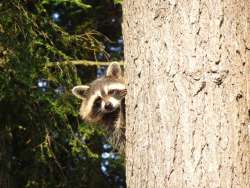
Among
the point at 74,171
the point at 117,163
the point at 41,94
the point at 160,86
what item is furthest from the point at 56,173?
the point at 160,86

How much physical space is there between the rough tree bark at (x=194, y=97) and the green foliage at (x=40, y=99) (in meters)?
3.63

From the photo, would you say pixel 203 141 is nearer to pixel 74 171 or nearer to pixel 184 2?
pixel 184 2

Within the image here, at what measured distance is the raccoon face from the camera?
16.4 ft

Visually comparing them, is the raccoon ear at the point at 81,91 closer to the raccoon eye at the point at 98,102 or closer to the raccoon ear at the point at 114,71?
the raccoon eye at the point at 98,102

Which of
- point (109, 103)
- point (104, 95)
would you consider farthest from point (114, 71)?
point (109, 103)

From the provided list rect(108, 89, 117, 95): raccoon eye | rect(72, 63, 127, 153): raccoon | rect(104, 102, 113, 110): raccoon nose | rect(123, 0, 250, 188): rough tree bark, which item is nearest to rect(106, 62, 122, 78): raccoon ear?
rect(72, 63, 127, 153): raccoon

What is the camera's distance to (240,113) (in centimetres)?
239

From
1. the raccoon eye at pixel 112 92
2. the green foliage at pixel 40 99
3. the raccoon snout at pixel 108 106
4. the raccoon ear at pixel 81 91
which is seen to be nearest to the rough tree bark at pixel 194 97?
the raccoon snout at pixel 108 106

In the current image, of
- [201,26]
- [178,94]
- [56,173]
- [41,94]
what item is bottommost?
[56,173]

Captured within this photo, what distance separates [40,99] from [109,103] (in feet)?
5.68

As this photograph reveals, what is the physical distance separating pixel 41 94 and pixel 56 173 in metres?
1.74

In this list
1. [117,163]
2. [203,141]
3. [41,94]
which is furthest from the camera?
[117,163]

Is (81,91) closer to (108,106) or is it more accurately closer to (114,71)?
(114,71)

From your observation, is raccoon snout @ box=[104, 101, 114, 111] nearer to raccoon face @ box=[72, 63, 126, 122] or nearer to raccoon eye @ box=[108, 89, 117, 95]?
raccoon face @ box=[72, 63, 126, 122]
